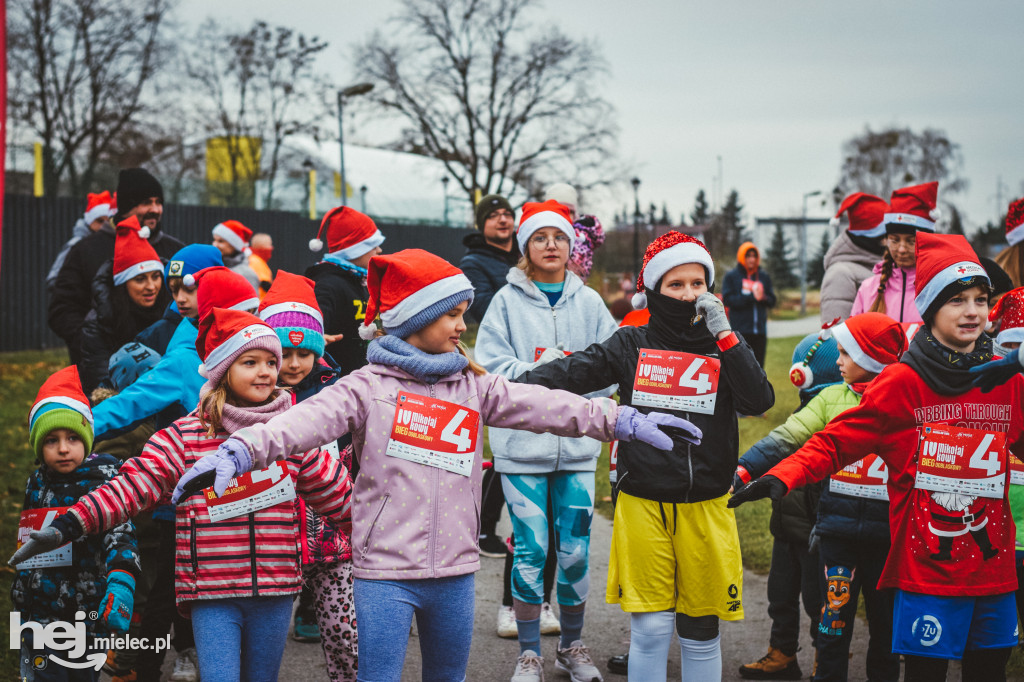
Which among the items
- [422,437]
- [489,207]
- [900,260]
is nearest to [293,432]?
[422,437]

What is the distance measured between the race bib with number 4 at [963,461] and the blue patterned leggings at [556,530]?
5.27ft

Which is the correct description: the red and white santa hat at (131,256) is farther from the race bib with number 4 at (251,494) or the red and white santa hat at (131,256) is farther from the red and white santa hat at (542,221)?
→ the race bib with number 4 at (251,494)

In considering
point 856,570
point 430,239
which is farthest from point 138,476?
point 430,239

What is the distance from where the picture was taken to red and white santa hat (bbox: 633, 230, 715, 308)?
379cm

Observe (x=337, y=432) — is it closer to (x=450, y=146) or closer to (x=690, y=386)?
(x=690, y=386)

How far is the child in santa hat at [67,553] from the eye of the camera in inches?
139

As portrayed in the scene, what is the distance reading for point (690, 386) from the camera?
12.0ft

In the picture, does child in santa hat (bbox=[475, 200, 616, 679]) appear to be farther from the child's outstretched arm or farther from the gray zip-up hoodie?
the child's outstretched arm

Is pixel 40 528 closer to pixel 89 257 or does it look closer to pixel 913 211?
pixel 89 257

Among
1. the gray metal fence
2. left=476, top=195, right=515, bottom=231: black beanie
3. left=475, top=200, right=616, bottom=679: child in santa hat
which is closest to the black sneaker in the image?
left=475, top=200, right=616, bottom=679: child in santa hat

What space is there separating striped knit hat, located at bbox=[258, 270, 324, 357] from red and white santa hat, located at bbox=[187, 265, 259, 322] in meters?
0.10

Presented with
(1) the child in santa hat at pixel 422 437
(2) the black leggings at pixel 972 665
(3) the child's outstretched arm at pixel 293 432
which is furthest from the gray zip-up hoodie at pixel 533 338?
(2) the black leggings at pixel 972 665

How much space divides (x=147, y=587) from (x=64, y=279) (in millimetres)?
2536

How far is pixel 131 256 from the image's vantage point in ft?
17.8
